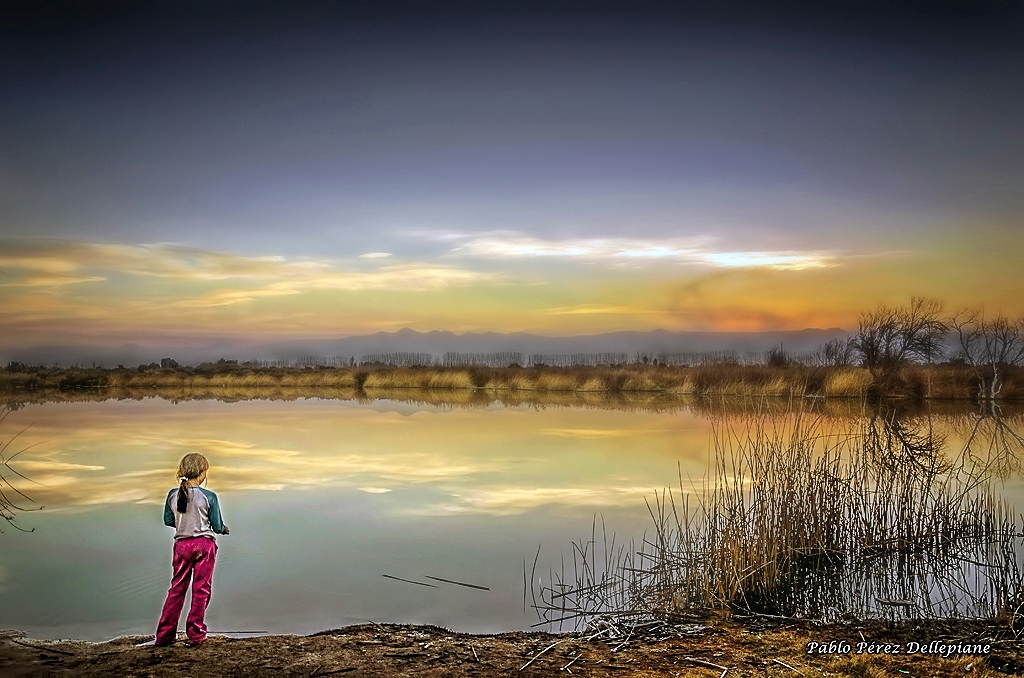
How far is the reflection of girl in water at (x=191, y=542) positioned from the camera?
14.7 feet

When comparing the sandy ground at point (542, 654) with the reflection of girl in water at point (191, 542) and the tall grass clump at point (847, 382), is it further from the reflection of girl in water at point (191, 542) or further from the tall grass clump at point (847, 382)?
the tall grass clump at point (847, 382)

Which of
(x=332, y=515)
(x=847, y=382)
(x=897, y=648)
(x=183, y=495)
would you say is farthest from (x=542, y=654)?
(x=847, y=382)

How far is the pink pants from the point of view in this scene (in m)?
4.49

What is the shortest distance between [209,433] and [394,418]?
569 cm

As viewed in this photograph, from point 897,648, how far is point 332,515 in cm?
662

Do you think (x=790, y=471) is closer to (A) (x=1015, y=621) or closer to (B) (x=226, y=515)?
(A) (x=1015, y=621)

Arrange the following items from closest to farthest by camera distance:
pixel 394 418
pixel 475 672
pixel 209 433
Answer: pixel 475 672 → pixel 209 433 → pixel 394 418

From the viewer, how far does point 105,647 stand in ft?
14.9

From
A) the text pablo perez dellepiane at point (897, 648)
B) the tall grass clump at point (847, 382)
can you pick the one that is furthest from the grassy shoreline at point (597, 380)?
the text pablo perez dellepiane at point (897, 648)

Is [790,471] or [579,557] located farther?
[579,557]

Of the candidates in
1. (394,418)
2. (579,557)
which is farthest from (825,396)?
(579,557)

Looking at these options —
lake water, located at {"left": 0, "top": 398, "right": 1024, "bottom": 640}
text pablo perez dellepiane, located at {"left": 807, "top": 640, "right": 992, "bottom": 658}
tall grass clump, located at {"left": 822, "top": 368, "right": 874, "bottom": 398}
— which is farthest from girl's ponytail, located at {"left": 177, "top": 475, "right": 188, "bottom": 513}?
tall grass clump, located at {"left": 822, "top": 368, "right": 874, "bottom": 398}

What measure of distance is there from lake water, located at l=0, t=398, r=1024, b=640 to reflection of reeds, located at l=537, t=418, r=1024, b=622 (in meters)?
0.82

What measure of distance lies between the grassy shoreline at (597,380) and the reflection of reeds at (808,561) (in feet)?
19.6
